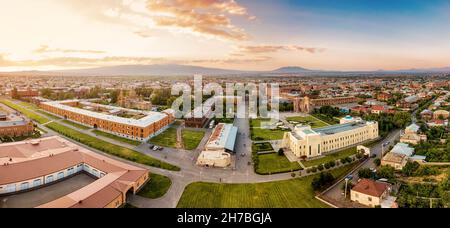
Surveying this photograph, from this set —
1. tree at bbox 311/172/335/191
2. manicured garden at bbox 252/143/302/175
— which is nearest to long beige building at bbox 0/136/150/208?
manicured garden at bbox 252/143/302/175

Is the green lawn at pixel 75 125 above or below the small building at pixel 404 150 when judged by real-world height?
above

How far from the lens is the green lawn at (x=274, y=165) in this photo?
1110cm

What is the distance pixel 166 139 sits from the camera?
1555 cm

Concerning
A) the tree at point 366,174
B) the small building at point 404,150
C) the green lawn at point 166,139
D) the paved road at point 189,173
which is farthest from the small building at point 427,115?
the green lawn at point 166,139

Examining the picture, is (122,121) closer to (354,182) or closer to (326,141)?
(326,141)

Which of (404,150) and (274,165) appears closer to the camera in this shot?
(274,165)

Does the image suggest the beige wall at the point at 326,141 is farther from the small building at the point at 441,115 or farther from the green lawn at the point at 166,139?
the small building at the point at 441,115

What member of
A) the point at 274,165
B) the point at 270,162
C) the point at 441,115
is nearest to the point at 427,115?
the point at 441,115

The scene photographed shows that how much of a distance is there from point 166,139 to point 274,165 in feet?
20.7

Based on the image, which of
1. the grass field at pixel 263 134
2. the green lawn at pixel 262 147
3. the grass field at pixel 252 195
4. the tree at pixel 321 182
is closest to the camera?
the grass field at pixel 252 195

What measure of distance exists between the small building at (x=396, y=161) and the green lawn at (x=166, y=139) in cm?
903

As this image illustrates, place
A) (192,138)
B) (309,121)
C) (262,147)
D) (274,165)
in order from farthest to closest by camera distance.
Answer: (309,121)
(192,138)
(262,147)
(274,165)
